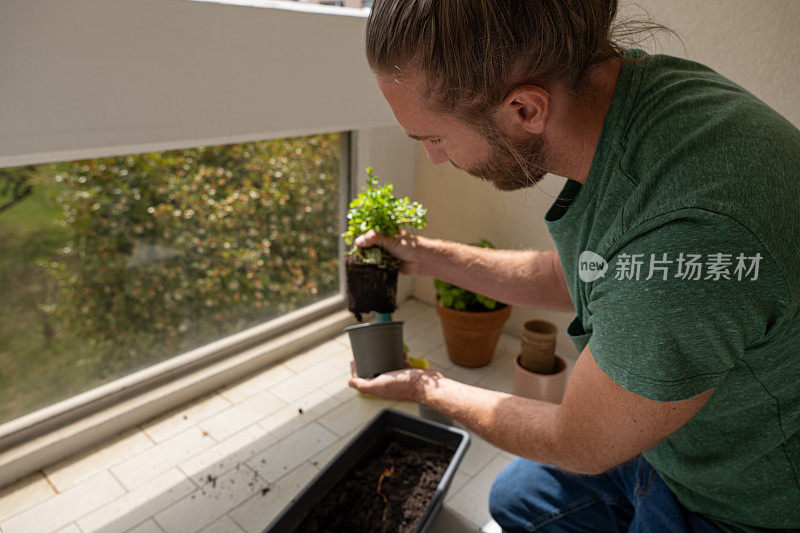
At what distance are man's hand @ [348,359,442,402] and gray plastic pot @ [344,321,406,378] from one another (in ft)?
0.68

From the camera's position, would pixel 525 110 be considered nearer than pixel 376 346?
Yes

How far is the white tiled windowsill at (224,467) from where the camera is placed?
1729mm

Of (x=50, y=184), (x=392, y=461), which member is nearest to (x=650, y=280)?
(x=392, y=461)

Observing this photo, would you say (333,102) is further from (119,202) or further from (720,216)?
(720,216)

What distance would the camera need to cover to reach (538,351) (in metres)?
2.21

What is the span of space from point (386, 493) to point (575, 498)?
56 centimetres

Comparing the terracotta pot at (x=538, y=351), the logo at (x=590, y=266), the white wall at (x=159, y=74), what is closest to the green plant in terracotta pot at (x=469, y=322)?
the terracotta pot at (x=538, y=351)

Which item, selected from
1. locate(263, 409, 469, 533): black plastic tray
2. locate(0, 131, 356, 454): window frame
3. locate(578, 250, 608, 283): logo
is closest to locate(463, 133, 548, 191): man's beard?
locate(578, 250, 608, 283): logo

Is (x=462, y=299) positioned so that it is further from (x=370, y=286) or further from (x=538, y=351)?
(x=370, y=286)

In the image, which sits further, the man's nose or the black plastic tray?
the black plastic tray

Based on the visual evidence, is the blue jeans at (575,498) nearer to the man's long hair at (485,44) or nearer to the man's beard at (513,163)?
the man's beard at (513,163)

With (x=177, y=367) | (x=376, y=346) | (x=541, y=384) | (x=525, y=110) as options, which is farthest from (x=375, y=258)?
(x=177, y=367)

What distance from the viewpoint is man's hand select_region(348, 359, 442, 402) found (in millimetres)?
1331

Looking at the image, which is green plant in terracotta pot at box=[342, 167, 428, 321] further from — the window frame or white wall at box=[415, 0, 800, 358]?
the window frame
